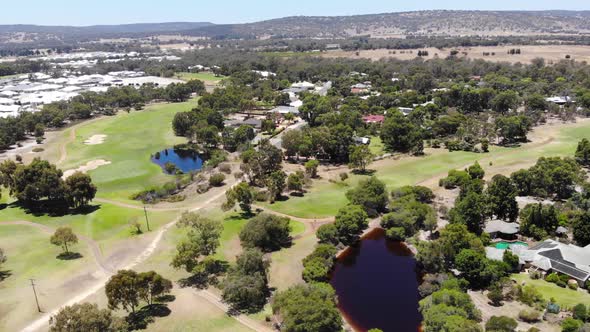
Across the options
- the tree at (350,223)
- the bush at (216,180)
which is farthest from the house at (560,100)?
the bush at (216,180)

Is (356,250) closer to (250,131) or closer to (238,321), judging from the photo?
(238,321)

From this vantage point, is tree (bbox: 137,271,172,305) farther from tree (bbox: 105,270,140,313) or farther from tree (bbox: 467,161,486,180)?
tree (bbox: 467,161,486,180)

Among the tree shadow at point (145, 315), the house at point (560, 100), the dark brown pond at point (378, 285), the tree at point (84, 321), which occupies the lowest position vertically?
the dark brown pond at point (378, 285)

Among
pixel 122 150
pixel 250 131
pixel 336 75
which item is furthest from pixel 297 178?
pixel 336 75

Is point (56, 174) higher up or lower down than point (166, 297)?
higher up

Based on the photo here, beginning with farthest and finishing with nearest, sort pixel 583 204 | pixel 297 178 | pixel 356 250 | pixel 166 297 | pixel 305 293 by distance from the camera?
pixel 297 178
pixel 583 204
pixel 356 250
pixel 166 297
pixel 305 293

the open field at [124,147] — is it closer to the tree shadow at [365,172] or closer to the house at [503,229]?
the tree shadow at [365,172]

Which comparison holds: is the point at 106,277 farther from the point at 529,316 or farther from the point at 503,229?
the point at 503,229
